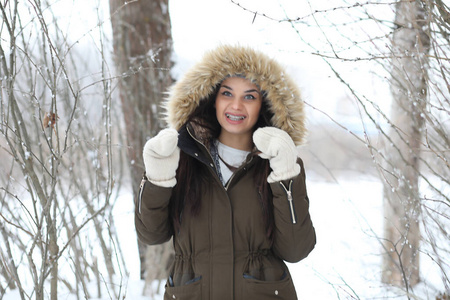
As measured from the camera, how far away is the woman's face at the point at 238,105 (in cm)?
207

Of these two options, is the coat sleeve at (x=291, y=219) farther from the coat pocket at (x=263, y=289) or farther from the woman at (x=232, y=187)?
the coat pocket at (x=263, y=289)

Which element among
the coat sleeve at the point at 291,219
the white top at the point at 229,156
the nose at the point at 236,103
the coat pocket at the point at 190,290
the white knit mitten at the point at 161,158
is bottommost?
the coat pocket at the point at 190,290

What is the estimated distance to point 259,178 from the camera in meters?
1.98

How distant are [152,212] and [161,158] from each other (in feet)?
0.76

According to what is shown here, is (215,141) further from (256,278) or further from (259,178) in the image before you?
(256,278)

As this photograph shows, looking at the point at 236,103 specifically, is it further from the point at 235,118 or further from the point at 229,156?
the point at 229,156

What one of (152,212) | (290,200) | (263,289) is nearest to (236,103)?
(290,200)

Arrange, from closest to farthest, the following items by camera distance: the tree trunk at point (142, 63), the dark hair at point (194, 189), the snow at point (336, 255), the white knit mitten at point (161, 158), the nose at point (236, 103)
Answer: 1. the white knit mitten at point (161, 158)
2. the dark hair at point (194, 189)
3. the nose at point (236, 103)
4. the snow at point (336, 255)
5. the tree trunk at point (142, 63)

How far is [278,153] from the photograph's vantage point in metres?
1.87

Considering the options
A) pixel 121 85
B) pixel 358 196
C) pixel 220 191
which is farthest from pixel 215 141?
pixel 358 196

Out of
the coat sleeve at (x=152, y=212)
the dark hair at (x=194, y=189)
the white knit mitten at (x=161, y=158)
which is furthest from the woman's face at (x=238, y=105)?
the coat sleeve at (x=152, y=212)

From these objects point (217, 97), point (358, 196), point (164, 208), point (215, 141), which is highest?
point (217, 97)

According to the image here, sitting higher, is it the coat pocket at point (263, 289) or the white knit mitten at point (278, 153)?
the white knit mitten at point (278, 153)

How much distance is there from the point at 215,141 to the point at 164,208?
1.64ft
